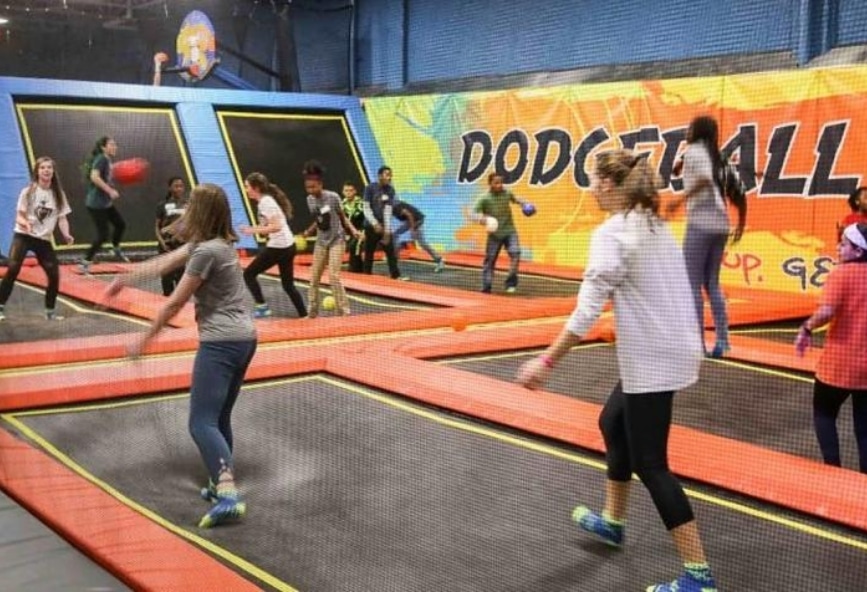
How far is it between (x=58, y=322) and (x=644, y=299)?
14.8ft

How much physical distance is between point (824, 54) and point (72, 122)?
266 inches

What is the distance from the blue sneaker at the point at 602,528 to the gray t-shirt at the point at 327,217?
130 inches

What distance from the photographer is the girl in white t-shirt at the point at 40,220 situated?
17.1 ft

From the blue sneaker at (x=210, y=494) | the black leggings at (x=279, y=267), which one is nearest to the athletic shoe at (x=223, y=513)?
the blue sneaker at (x=210, y=494)

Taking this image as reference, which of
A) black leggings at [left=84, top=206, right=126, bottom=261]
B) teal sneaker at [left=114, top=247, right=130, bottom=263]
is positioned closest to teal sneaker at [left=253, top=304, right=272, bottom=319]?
black leggings at [left=84, top=206, right=126, bottom=261]

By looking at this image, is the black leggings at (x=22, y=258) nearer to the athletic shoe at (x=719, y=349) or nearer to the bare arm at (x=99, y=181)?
the bare arm at (x=99, y=181)

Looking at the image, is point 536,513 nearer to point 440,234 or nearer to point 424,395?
point 424,395

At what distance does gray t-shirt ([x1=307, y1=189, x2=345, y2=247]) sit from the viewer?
5523 mm

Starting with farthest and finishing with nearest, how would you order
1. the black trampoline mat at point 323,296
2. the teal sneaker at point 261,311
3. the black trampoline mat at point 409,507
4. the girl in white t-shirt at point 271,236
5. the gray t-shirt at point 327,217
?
the black trampoline mat at point 323,296
the teal sneaker at point 261,311
the gray t-shirt at point 327,217
the girl in white t-shirt at point 271,236
the black trampoline mat at point 409,507

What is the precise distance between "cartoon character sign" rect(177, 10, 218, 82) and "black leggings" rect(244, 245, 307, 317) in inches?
174

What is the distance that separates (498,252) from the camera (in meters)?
7.14

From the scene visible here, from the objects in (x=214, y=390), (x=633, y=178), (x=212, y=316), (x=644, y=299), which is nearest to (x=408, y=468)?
(x=214, y=390)

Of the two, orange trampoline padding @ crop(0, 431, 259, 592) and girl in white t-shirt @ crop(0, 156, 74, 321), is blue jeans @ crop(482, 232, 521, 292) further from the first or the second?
orange trampoline padding @ crop(0, 431, 259, 592)

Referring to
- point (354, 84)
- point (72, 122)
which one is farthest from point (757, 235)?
point (354, 84)
